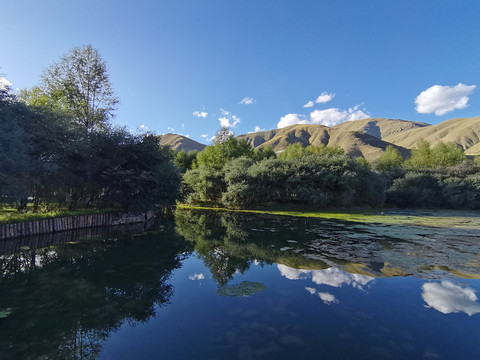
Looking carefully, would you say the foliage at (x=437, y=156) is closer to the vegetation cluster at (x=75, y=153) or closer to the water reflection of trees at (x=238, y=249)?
the water reflection of trees at (x=238, y=249)

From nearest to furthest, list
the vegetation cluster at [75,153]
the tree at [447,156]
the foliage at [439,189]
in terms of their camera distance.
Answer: the vegetation cluster at [75,153], the foliage at [439,189], the tree at [447,156]

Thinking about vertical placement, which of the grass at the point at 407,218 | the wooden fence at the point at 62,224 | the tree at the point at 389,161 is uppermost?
the tree at the point at 389,161

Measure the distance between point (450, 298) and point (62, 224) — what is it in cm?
2150

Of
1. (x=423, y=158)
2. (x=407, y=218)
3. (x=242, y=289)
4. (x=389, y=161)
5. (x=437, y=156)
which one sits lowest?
(x=407, y=218)

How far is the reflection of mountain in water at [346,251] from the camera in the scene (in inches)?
407

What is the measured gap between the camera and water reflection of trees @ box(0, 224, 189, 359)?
17.3ft

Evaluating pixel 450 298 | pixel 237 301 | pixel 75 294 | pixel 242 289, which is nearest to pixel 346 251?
pixel 450 298

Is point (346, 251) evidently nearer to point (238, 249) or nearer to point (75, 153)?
point (238, 249)

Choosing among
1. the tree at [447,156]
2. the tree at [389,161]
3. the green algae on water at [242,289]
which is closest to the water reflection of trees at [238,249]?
the green algae on water at [242,289]

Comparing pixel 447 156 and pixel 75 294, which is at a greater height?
pixel 447 156

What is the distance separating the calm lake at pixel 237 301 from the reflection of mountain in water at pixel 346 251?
0.11m

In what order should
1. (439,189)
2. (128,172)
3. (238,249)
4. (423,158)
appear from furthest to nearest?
1. (423,158)
2. (439,189)
3. (128,172)
4. (238,249)

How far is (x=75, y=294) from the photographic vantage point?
7570mm

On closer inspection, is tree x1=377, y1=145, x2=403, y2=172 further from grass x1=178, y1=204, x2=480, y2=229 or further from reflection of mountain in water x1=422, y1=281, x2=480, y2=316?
reflection of mountain in water x1=422, y1=281, x2=480, y2=316
